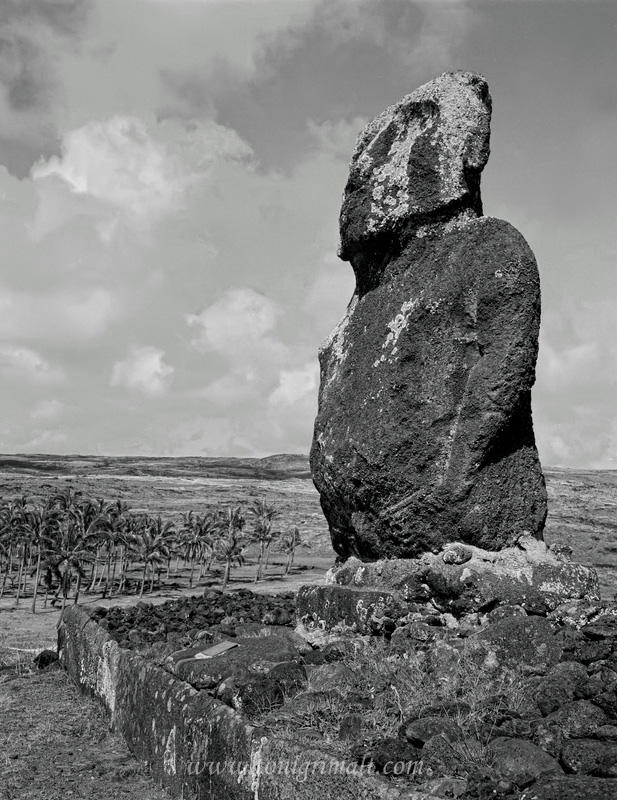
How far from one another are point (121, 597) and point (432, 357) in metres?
66.8

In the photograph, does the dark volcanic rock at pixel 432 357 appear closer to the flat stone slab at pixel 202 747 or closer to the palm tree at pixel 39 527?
the flat stone slab at pixel 202 747

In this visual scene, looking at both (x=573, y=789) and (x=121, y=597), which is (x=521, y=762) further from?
(x=121, y=597)

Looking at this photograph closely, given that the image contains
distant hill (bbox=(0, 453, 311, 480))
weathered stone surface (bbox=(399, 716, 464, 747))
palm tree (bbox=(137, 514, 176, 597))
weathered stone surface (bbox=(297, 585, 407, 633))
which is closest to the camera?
weathered stone surface (bbox=(399, 716, 464, 747))

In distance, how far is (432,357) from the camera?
8.27m

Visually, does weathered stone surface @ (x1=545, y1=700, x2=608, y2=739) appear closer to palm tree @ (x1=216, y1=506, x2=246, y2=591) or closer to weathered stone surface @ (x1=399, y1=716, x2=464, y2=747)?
weathered stone surface @ (x1=399, y1=716, x2=464, y2=747)

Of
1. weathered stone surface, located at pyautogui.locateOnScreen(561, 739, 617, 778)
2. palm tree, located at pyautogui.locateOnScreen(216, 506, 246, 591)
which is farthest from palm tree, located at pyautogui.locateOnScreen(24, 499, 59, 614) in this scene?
weathered stone surface, located at pyautogui.locateOnScreen(561, 739, 617, 778)

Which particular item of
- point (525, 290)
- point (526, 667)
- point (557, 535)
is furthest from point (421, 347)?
point (557, 535)

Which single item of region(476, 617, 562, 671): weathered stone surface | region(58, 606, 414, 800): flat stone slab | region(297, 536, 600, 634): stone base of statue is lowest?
region(58, 606, 414, 800): flat stone slab

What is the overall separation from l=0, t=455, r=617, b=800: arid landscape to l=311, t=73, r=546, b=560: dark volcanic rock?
3.62 meters

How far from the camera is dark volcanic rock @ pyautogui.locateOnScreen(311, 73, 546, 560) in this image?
26.0 ft

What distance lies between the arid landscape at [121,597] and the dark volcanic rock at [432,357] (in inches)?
143

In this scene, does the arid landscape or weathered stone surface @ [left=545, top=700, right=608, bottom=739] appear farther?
the arid landscape

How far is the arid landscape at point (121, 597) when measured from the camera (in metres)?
7.66

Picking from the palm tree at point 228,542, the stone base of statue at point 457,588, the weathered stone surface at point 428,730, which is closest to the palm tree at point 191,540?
the palm tree at point 228,542
